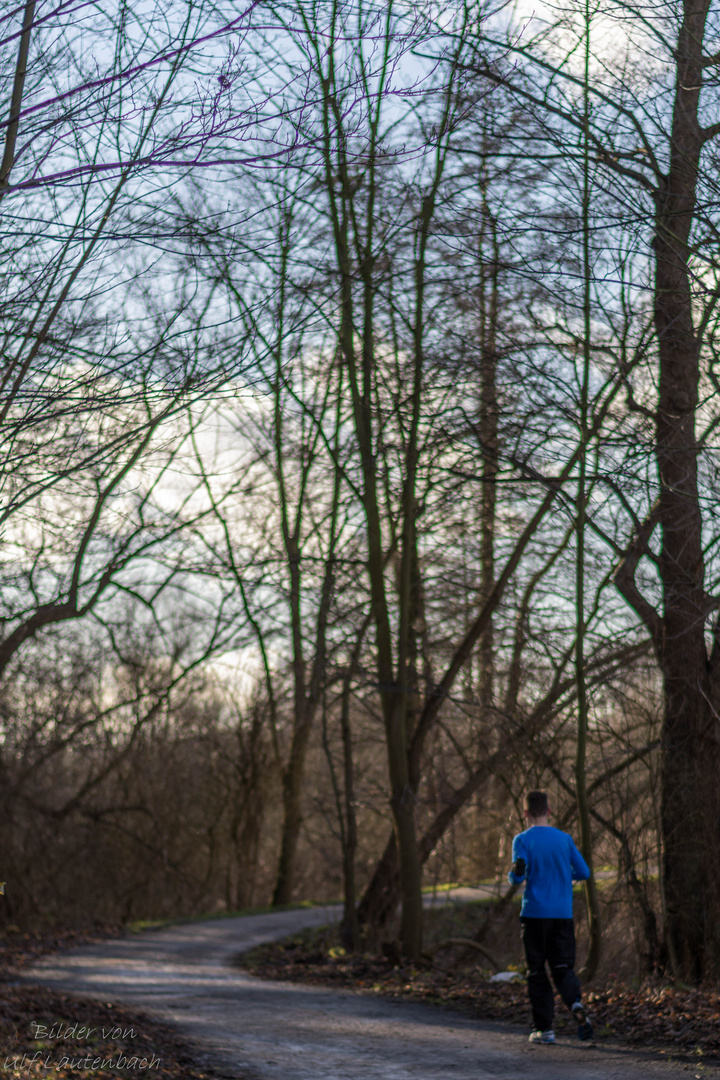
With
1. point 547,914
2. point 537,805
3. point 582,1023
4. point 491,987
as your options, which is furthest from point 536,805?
point 491,987

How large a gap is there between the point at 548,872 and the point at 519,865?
21 centimetres

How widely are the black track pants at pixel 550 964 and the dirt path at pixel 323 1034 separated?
0.24m

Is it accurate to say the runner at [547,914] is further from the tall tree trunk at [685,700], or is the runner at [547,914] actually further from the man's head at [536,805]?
the tall tree trunk at [685,700]

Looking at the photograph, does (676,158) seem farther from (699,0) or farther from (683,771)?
(683,771)

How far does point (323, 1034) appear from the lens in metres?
7.62

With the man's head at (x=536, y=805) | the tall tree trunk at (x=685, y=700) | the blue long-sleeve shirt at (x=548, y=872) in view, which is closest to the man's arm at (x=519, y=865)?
the blue long-sleeve shirt at (x=548, y=872)

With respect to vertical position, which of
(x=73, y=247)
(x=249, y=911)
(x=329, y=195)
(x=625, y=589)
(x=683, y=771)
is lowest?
(x=249, y=911)

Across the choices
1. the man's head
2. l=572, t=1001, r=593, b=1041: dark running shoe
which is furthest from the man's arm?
l=572, t=1001, r=593, b=1041: dark running shoe

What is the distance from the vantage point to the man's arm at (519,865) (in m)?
7.13

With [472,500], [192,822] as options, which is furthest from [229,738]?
[472,500]

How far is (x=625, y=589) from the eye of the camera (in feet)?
31.9

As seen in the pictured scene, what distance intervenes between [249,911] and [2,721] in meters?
7.08

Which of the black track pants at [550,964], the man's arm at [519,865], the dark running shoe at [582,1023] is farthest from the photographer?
the man's arm at [519,865]

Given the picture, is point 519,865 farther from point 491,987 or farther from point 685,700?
point 685,700
